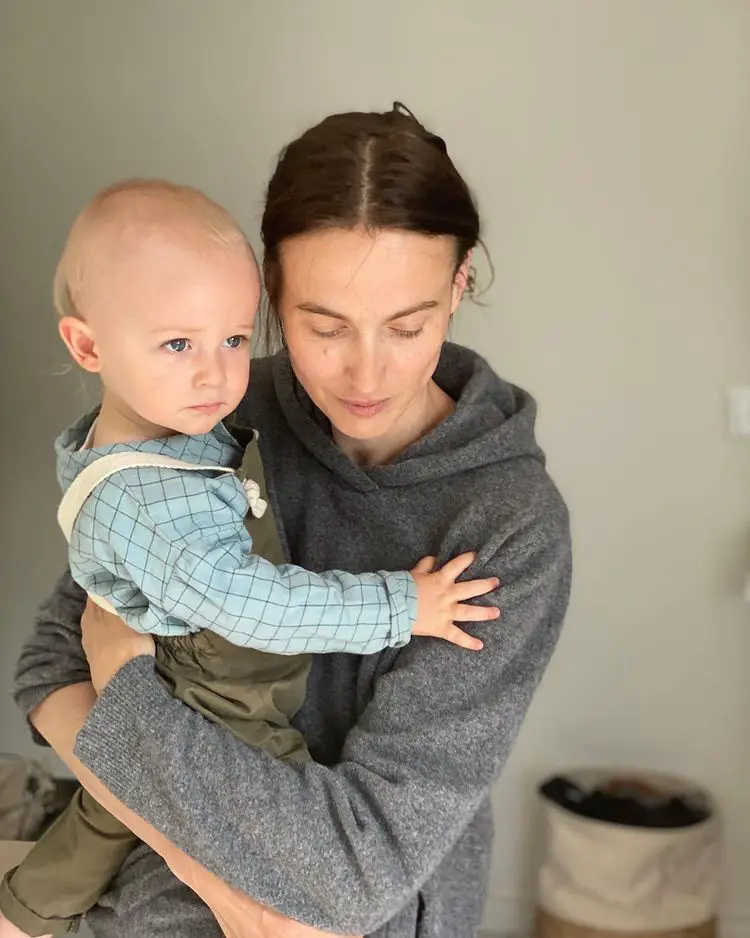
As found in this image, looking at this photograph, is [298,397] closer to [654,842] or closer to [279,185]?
[279,185]

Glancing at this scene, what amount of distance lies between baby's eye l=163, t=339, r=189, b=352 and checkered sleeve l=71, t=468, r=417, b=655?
0.13 meters

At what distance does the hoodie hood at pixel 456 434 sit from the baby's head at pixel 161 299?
0.85ft

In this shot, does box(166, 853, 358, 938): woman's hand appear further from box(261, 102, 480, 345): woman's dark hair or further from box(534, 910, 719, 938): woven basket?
box(534, 910, 719, 938): woven basket

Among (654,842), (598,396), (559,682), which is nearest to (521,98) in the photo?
(598,396)

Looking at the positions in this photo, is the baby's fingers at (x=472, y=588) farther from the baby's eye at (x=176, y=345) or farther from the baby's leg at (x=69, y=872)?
the baby's leg at (x=69, y=872)

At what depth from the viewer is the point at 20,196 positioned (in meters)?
1.95

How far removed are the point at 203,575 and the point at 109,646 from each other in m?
0.22

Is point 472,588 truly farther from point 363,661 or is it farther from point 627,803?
point 627,803

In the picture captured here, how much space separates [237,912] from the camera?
1.06 metres

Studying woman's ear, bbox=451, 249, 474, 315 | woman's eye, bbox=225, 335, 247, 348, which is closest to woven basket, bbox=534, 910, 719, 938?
woman's ear, bbox=451, 249, 474, 315

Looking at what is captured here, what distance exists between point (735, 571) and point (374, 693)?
3.56ft

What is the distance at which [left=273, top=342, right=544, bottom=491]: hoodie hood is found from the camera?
1.21 metres

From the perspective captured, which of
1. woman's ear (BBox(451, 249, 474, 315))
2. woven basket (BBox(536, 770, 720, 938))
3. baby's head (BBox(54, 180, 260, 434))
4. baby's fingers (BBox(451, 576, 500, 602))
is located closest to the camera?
baby's head (BBox(54, 180, 260, 434))

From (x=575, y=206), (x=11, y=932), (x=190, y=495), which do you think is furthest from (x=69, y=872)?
(x=575, y=206)
